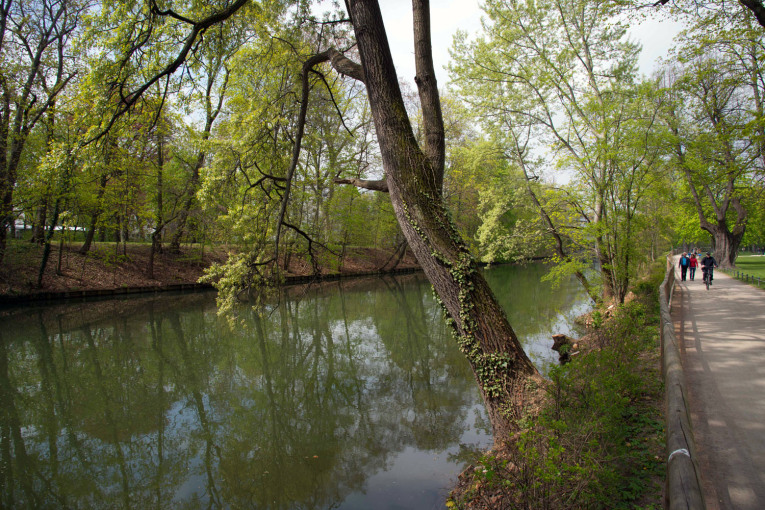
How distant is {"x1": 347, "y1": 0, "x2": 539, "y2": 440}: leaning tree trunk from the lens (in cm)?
378

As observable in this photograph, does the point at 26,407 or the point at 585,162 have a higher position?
the point at 585,162

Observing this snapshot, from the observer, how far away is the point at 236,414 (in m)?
6.43

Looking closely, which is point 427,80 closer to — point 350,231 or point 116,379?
point 116,379

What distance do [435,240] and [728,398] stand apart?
3.83 m

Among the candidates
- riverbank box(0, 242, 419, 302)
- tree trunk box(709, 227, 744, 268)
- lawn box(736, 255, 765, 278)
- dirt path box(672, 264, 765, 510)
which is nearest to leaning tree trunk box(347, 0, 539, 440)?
dirt path box(672, 264, 765, 510)

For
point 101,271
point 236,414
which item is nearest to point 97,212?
point 101,271

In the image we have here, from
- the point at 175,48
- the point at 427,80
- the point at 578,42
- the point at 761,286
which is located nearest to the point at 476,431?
the point at 427,80

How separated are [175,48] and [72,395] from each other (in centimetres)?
625

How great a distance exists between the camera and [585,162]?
32.4ft

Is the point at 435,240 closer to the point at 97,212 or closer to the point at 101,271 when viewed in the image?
the point at 97,212

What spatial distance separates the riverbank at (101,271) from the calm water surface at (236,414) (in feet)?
13.4

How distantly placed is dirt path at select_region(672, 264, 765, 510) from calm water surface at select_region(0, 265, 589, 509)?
238 centimetres

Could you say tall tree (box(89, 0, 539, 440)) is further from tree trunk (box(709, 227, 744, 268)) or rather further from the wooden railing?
tree trunk (box(709, 227, 744, 268))

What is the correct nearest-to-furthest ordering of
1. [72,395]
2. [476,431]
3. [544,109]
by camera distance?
[476,431], [72,395], [544,109]
